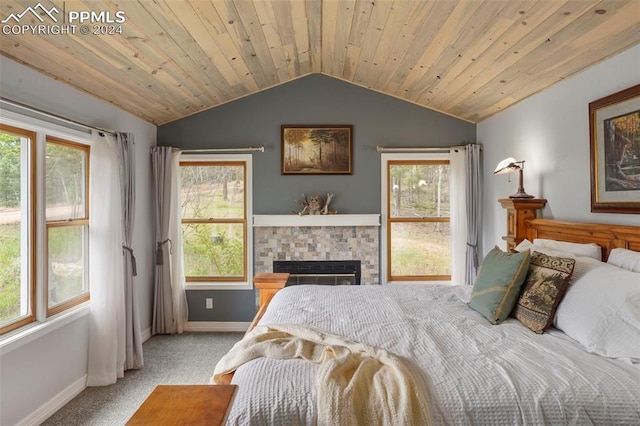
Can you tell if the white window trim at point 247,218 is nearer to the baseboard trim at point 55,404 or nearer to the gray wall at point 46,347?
the gray wall at point 46,347

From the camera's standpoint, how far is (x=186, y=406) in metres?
0.94

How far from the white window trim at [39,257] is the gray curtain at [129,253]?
496mm

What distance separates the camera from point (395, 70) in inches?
139

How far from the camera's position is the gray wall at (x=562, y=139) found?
2268 millimetres

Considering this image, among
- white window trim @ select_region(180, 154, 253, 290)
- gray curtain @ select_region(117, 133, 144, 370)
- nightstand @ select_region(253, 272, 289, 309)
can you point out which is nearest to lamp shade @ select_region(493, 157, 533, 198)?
nightstand @ select_region(253, 272, 289, 309)

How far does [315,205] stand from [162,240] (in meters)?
1.76

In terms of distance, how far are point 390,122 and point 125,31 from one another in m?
2.85

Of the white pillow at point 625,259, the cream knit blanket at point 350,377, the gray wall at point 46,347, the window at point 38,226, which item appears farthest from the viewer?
the window at point 38,226

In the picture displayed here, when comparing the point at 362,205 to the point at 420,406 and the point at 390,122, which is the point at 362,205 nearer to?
the point at 390,122

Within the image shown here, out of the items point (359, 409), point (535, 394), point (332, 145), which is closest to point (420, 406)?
point (359, 409)

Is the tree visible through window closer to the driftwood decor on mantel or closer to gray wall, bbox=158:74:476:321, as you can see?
gray wall, bbox=158:74:476:321

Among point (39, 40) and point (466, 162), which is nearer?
point (39, 40)

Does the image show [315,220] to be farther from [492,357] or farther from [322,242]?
[492,357]

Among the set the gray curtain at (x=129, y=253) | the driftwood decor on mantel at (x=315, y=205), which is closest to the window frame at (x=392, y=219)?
the driftwood decor on mantel at (x=315, y=205)
